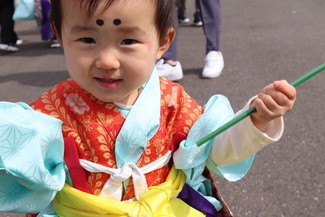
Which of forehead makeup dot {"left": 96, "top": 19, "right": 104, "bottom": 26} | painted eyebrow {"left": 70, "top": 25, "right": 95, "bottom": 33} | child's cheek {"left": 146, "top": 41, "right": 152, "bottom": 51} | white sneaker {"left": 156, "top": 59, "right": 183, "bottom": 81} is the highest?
forehead makeup dot {"left": 96, "top": 19, "right": 104, "bottom": 26}

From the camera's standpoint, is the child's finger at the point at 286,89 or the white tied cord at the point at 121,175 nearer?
the child's finger at the point at 286,89

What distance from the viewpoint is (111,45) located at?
37.7 inches

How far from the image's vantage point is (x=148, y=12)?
3.20ft

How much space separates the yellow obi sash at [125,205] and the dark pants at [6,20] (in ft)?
10.9

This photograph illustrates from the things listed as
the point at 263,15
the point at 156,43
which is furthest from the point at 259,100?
the point at 263,15

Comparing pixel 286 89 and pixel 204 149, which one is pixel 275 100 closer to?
pixel 286 89

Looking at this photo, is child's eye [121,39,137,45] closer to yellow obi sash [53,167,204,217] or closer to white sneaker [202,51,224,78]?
yellow obi sash [53,167,204,217]

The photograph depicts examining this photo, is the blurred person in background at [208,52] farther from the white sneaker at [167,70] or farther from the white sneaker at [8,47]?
the white sneaker at [8,47]

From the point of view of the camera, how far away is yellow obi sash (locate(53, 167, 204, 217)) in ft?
Answer: 3.43

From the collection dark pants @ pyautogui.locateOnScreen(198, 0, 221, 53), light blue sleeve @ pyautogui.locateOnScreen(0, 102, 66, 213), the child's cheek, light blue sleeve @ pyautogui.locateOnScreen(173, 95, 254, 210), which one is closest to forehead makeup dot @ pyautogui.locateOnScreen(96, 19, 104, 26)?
the child's cheek

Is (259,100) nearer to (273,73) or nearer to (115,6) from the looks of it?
(115,6)

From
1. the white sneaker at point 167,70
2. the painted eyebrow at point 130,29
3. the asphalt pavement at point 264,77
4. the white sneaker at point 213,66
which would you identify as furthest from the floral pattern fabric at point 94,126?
the white sneaker at point 213,66

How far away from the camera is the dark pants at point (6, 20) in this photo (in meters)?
4.02

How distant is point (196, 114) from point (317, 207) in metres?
0.75
